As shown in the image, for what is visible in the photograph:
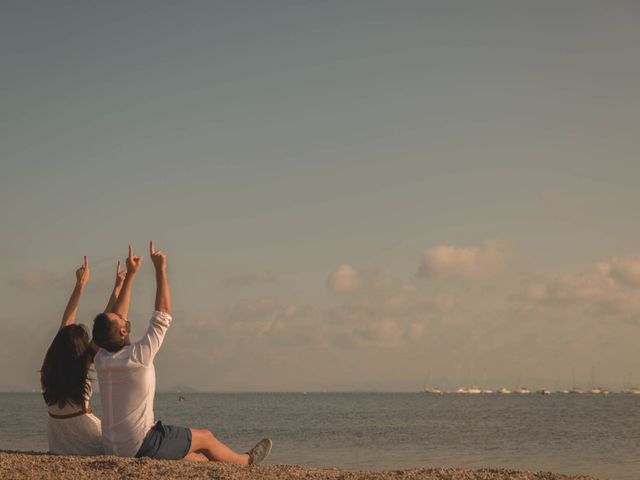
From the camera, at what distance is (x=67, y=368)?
9.29 metres

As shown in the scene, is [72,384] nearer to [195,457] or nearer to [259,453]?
[195,457]

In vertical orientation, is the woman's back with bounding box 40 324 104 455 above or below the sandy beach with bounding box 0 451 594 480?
above

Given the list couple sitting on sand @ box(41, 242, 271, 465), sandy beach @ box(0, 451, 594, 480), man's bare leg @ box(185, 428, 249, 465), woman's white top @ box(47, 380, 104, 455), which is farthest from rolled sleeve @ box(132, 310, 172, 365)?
man's bare leg @ box(185, 428, 249, 465)

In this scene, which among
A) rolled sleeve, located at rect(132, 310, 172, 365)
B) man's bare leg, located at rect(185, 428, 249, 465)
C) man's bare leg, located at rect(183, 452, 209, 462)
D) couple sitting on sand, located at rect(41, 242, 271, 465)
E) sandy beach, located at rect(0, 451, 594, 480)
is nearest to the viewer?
rolled sleeve, located at rect(132, 310, 172, 365)

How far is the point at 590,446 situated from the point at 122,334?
28416mm

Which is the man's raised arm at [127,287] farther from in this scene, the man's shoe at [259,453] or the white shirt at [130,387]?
the man's shoe at [259,453]

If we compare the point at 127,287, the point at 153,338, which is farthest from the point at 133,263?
the point at 153,338

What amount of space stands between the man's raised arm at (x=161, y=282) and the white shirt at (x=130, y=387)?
0.27ft

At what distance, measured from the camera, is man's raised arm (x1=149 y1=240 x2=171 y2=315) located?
8.24 m

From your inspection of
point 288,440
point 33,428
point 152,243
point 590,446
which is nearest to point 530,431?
point 590,446

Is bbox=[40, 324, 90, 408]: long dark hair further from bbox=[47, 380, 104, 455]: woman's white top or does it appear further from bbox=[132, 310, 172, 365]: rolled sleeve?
bbox=[132, 310, 172, 365]: rolled sleeve

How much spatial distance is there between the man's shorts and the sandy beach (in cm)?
17

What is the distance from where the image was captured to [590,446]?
32094 millimetres

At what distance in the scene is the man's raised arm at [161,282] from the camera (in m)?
8.24
